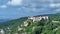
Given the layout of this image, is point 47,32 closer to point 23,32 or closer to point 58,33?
point 58,33

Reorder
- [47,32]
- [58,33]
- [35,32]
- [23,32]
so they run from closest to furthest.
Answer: [58,33] < [47,32] < [35,32] < [23,32]

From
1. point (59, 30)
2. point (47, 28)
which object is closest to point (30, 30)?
point (47, 28)

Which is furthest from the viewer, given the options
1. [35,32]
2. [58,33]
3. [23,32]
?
[23,32]

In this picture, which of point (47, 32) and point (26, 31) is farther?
point (26, 31)

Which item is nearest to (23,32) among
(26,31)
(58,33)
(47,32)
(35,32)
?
(26,31)

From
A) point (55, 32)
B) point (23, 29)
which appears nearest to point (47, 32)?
point (55, 32)

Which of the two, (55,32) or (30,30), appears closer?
(55,32)

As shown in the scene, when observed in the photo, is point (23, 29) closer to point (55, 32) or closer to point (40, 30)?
point (40, 30)
